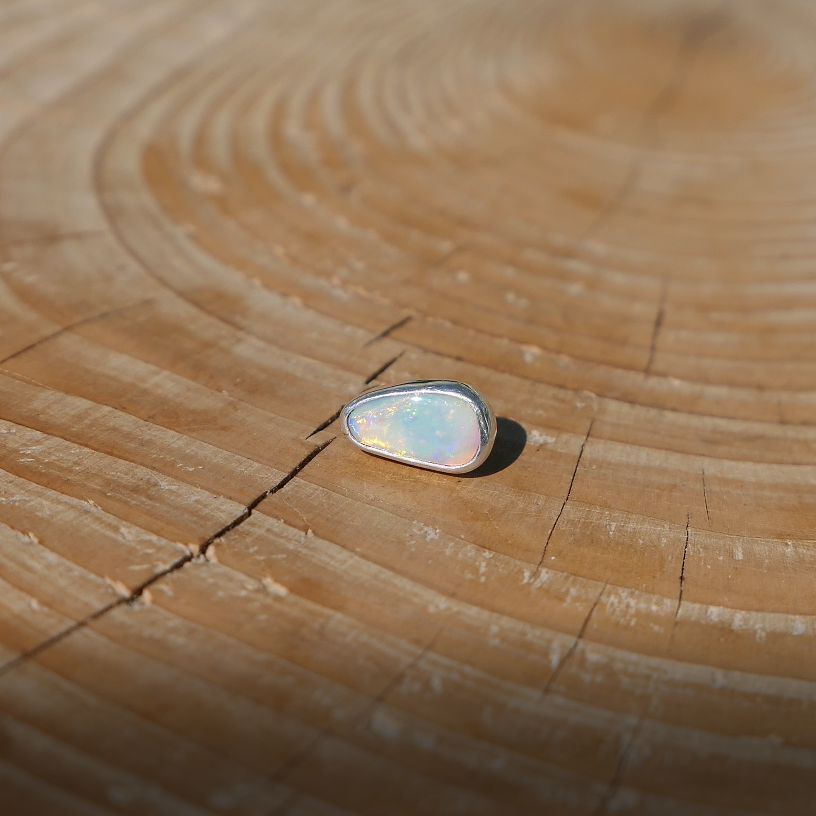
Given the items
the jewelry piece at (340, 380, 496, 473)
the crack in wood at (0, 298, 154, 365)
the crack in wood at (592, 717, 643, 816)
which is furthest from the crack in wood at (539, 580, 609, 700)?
the crack in wood at (0, 298, 154, 365)

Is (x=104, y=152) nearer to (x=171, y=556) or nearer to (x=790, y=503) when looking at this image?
(x=171, y=556)

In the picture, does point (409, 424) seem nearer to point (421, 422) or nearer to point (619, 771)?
point (421, 422)

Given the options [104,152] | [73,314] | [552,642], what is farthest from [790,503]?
[104,152]

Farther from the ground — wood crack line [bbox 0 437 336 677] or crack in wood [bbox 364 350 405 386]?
crack in wood [bbox 364 350 405 386]

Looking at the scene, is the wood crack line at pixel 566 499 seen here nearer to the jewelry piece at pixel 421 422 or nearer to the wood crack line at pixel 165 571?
the jewelry piece at pixel 421 422

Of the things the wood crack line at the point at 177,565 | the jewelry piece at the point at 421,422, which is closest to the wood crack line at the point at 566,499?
the jewelry piece at the point at 421,422

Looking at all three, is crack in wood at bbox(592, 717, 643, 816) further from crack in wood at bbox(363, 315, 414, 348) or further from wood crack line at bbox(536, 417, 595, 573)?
crack in wood at bbox(363, 315, 414, 348)

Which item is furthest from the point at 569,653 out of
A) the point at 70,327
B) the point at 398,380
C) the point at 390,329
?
the point at 70,327
